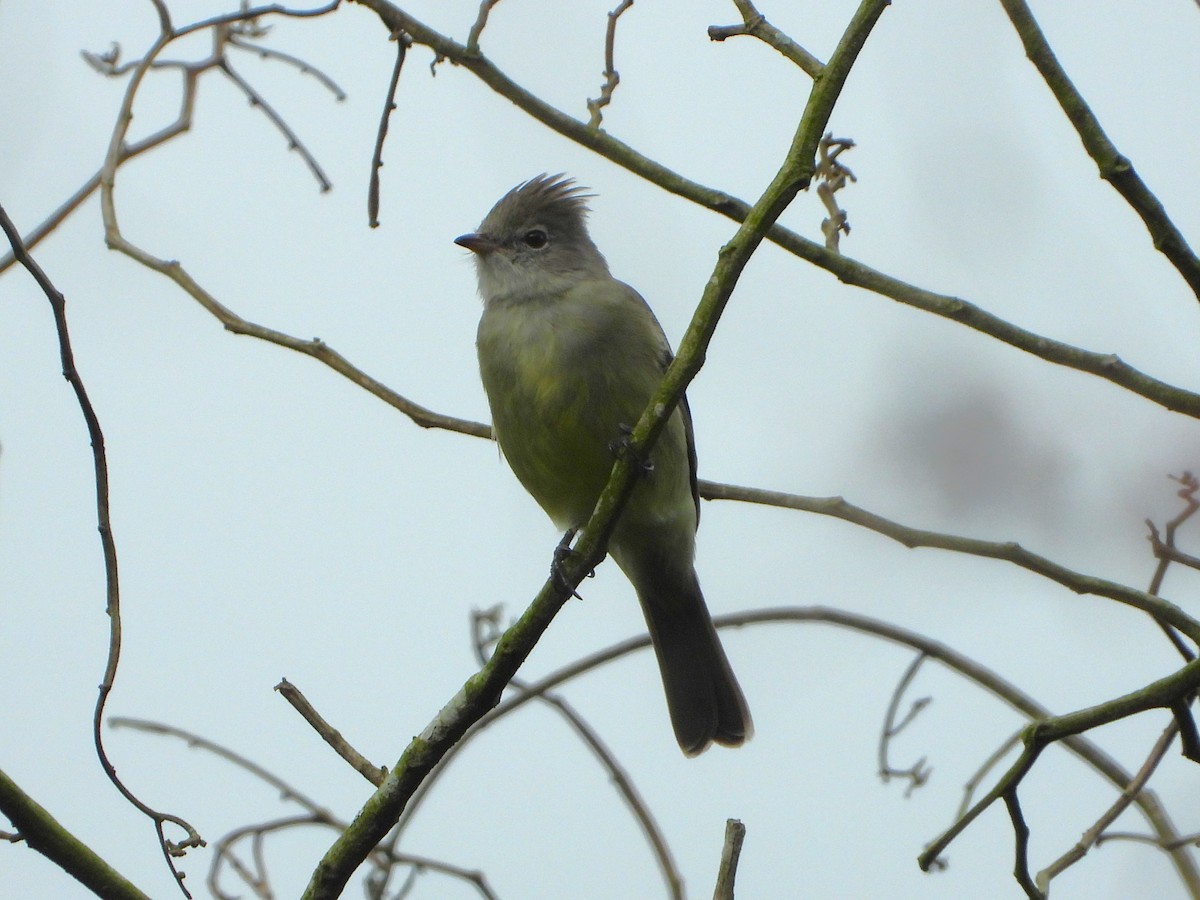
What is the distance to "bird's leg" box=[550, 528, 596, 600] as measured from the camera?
116 inches

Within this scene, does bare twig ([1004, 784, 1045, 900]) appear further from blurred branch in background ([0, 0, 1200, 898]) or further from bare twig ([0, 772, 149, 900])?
bare twig ([0, 772, 149, 900])

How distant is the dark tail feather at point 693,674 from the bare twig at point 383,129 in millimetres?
2235

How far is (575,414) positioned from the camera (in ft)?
15.1

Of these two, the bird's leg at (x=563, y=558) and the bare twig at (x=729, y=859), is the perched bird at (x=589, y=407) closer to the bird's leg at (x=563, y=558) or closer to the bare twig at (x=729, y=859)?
the bird's leg at (x=563, y=558)

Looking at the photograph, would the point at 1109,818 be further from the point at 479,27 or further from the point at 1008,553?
the point at 479,27

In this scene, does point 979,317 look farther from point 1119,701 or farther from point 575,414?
point 575,414

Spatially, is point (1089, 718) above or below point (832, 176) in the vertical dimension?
below

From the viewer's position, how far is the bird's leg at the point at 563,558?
9.65 ft

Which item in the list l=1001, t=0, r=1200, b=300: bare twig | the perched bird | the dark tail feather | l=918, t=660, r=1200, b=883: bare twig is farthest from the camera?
the dark tail feather

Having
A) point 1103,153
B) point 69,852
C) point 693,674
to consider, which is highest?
point 693,674

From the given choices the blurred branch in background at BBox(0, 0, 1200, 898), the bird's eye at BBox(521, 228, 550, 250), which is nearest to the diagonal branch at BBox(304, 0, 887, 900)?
the blurred branch in background at BBox(0, 0, 1200, 898)

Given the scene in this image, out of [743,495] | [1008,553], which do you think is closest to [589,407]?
[743,495]

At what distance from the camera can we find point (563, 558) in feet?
11.1

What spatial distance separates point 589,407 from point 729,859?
7.26ft
